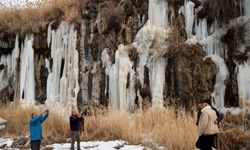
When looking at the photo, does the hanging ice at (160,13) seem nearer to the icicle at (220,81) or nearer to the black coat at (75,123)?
the icicle at (220,81)

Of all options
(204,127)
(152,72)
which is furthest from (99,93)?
(204,127)

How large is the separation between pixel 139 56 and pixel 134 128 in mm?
3401

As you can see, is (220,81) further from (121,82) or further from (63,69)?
(63,69)

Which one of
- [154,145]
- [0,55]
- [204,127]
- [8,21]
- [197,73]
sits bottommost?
[154,145]

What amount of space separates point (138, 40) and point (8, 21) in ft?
24.2

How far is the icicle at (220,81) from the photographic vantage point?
12635mm

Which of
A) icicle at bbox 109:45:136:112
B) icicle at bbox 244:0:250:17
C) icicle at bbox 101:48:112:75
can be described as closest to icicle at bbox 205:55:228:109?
icicle at bbox 244:0:250:17

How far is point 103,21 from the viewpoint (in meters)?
15.6

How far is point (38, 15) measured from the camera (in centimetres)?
1795

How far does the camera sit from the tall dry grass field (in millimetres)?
10142

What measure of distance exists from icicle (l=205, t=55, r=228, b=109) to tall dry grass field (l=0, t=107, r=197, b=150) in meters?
1.17

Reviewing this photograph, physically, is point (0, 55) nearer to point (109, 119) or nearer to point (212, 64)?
point (109, 119)

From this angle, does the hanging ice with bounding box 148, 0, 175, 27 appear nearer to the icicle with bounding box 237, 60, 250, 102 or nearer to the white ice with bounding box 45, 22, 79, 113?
the icicle with bounding box 237, 60, 250, 102

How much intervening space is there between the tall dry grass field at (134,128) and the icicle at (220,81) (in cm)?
117
